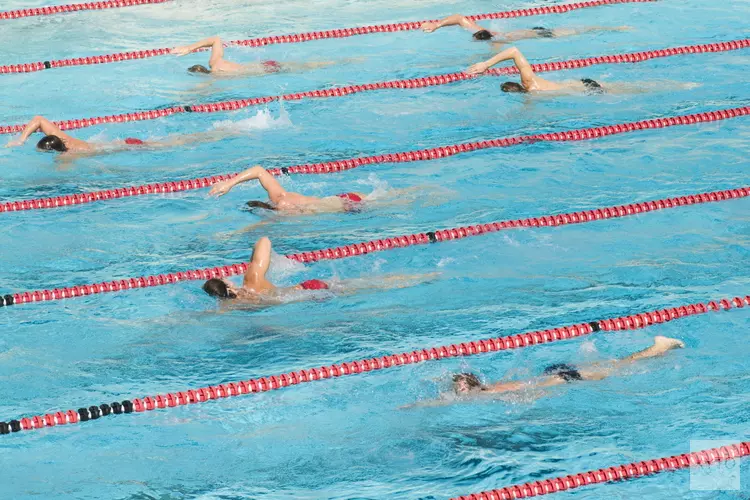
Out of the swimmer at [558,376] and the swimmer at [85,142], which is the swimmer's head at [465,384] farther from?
the swimmer at [85,142]

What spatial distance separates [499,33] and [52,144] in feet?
16.0

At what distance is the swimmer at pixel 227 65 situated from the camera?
34.5 ft

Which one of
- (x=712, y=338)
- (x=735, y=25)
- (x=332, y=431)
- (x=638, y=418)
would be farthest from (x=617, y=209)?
(x=735, y=25)

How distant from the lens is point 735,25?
11406mm

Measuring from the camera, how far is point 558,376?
19.2ft

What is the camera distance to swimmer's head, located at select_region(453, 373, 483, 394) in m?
5.70

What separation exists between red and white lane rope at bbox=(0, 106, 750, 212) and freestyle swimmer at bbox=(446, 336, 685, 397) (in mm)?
3148

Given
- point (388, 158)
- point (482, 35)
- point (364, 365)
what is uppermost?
point (482, 35)

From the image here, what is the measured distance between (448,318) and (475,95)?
385 cm

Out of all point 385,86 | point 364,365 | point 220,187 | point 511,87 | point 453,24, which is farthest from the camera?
point 453,24

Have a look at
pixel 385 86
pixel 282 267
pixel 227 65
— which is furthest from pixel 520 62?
pixel 282 267

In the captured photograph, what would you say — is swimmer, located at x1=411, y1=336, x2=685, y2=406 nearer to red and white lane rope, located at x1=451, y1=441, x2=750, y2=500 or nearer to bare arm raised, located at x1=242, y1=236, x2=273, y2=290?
red and white lane rope, located at x1=451, y1=441, x2=750, y2=500

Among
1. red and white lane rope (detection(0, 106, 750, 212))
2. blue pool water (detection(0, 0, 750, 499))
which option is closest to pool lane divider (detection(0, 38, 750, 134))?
blue pool water (detection(0, 0, 750, 499))

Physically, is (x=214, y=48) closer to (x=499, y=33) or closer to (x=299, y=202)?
(x=499, y=33)
